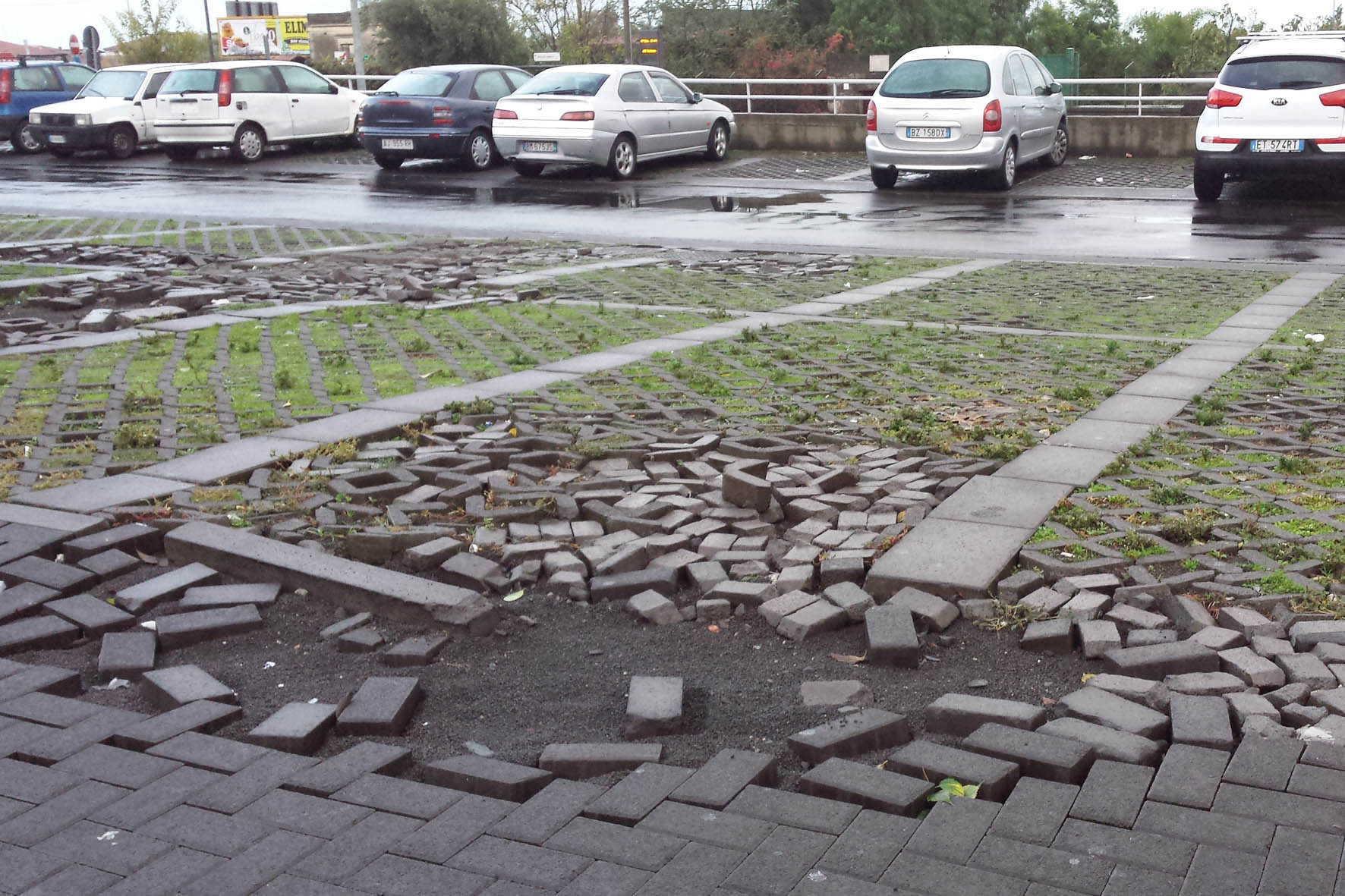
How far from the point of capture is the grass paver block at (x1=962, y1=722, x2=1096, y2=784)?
3.23 metres

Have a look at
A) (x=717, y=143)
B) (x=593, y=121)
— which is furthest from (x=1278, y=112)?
(x=717, y=143)

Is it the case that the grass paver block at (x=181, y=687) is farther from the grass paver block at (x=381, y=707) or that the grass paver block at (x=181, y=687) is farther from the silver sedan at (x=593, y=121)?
the silver sedan at (x=593, y=121)

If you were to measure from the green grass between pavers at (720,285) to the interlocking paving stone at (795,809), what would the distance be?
23.3 feet

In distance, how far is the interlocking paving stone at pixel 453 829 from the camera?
2.95m

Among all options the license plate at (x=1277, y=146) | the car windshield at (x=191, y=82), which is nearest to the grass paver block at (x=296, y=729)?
the license plate at (x=1277, y=146)

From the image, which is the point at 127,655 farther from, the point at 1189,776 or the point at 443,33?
the point at 443,33

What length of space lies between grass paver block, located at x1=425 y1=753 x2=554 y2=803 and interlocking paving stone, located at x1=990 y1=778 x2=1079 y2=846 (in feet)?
3.43

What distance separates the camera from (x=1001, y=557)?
15.4 ft

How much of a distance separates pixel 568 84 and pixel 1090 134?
31.0ft

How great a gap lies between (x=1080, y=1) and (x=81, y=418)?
76770mm

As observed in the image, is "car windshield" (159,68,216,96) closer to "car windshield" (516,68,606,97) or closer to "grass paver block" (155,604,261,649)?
"car windshield" (516,68,606,97)

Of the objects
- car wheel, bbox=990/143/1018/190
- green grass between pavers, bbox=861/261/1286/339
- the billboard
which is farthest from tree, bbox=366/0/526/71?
green grass between pavers, bbox=861/261/1286/339

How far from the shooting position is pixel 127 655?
4094 millimetres

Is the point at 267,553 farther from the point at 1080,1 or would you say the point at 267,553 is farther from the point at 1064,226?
the point at 1080,1
